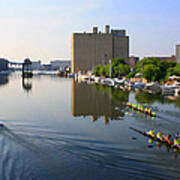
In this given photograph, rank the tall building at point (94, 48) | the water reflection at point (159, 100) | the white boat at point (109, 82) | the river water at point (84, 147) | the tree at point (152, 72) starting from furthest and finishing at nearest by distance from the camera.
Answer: the tall building at point (94, 48) < the white boat at point (109, 82) < the tree at point (152, 72) < the water reflection at point (159, 100) < the river water at point (84, 147)

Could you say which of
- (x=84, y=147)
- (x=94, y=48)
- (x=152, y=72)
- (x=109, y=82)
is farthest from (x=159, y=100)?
(x=94, y=48)

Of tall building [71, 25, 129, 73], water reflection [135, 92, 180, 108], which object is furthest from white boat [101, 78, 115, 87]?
tall building [71, 25, 129, 73]

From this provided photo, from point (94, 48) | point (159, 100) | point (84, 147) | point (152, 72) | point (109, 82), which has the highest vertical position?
point (94, 48)

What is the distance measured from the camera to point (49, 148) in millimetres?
17719

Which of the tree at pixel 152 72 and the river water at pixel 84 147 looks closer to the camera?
the river water at pixel 84 147

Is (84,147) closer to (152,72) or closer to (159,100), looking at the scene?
(159,100)

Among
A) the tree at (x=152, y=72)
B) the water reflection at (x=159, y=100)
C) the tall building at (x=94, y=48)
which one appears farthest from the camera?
the tall building at (x=94, y=48)

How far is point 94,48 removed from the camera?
602ft

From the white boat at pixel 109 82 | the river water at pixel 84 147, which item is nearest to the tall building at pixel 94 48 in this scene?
the white boat at pixel 109 82

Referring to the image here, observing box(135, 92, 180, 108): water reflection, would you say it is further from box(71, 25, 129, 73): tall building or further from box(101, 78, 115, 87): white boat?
box(71, 25, 129, 73): tall building

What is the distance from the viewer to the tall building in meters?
179

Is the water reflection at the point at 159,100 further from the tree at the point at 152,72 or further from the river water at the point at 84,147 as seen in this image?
the tree at the point at 152,72

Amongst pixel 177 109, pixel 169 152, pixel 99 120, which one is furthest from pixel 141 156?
pixel 177 109

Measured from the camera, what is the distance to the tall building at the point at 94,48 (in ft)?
588
